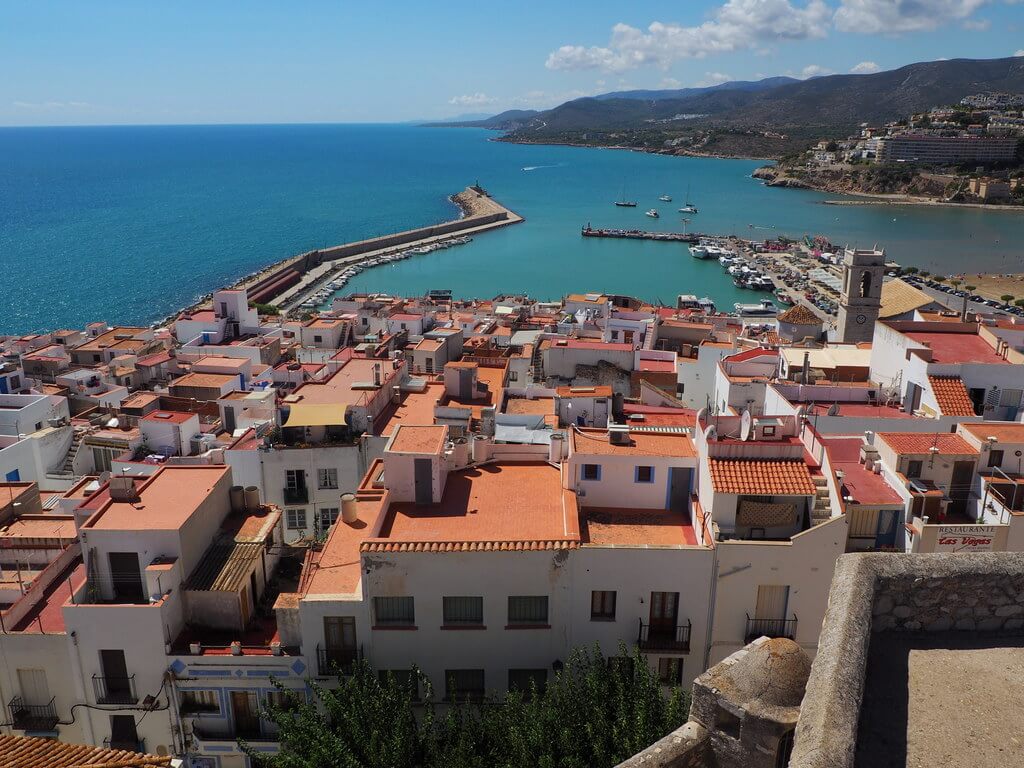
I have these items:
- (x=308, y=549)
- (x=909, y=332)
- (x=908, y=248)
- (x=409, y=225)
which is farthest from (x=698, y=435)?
(x=409, y=225)

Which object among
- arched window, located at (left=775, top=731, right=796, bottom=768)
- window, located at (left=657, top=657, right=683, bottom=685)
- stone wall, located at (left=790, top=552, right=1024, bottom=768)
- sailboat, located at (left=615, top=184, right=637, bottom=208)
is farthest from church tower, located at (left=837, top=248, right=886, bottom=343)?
sailboat, located at (left=615, top=184, right=637, bottom=208)

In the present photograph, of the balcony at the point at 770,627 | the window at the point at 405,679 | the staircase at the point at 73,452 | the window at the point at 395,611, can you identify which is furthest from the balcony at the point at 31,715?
the staircase at the point at 73,452

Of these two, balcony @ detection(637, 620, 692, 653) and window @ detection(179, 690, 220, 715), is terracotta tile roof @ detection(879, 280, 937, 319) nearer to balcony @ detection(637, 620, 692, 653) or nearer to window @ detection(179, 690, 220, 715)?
balcony @ detection(637, 620, 692, 653)

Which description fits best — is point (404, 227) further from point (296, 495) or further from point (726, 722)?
point (726, 722)

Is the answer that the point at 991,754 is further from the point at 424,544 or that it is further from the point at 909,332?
the point at 909,332

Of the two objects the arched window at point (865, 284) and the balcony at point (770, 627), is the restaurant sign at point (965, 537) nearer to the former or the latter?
the balcony at point (770, 627)
